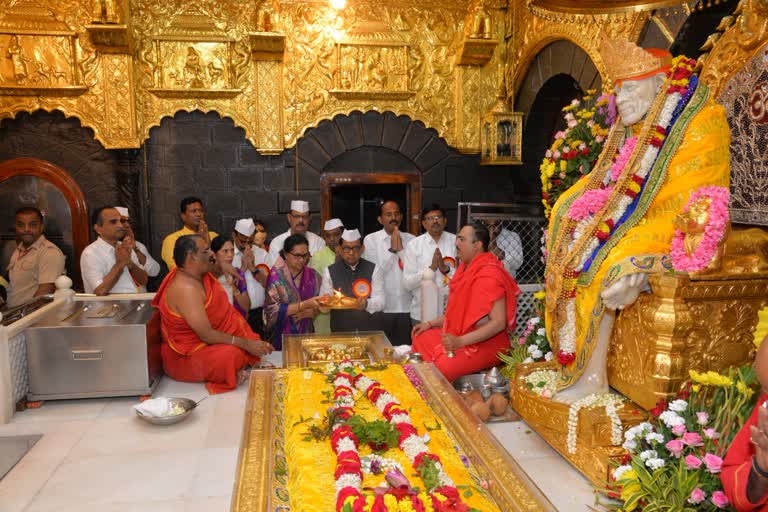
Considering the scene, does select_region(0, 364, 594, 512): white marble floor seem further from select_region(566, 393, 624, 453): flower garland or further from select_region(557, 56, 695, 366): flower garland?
select_region(557, 56, 695, 366): flower garland

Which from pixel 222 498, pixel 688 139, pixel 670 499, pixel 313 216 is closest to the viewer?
pixel 670 499

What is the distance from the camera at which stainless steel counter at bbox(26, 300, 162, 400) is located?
4426mm

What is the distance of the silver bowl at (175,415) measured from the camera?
13.2 ft

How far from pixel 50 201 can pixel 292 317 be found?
4267 mm

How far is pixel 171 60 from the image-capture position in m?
7.80

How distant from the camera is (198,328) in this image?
4715 millimetres

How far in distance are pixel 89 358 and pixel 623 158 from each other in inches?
160

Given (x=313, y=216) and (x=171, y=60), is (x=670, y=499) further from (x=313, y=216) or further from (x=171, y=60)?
(x=171, y=60)

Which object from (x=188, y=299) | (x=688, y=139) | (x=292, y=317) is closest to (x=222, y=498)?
(x=188, y=299)

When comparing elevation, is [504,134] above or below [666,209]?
above

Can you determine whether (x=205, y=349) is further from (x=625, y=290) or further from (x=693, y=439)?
(x=693, y=439)

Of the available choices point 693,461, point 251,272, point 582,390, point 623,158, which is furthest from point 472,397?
point 251,272

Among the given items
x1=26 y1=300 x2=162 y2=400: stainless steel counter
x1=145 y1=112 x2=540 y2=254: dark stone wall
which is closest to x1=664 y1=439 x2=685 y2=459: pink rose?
x1=26 y1=300 x2=162 y2=400: stainless steel counter

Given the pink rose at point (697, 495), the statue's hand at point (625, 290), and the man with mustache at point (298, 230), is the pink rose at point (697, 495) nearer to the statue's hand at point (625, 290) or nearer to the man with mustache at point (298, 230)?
the statue's hand at point (625, 290)
